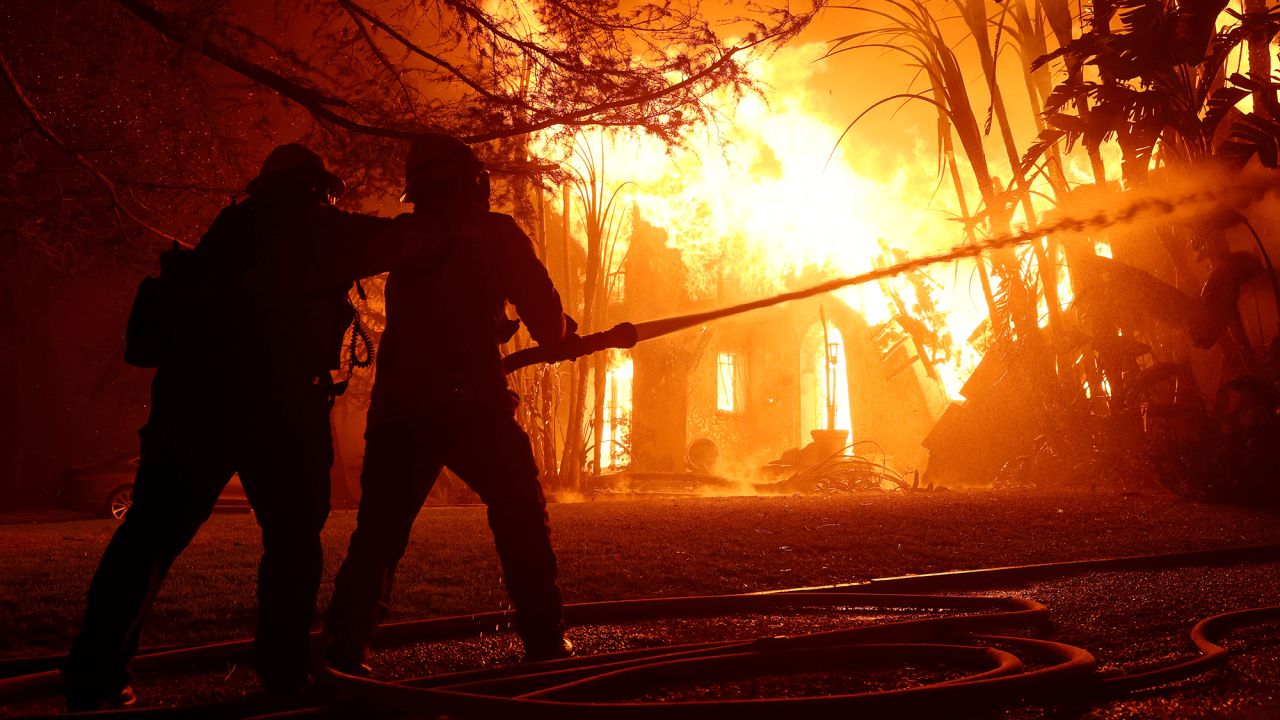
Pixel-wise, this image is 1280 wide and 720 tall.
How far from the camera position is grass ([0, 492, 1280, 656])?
5.03 metres

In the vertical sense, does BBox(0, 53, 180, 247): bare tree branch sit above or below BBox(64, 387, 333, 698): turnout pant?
above

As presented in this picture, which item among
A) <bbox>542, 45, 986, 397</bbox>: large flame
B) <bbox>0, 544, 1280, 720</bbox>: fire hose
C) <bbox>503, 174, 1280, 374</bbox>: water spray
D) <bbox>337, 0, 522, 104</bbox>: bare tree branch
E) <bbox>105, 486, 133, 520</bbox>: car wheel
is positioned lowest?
<bbox>0, 544, 1280, 720</bbox>: fire hose

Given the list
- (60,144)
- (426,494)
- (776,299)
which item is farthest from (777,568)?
(60,144)

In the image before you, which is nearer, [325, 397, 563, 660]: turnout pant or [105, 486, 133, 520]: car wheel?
[325, 397, 563, 660]: turnout pant

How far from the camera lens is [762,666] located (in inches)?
131

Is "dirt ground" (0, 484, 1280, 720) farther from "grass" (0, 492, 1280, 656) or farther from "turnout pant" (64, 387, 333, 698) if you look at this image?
"turnout pant" (64, 387, 333, 698)

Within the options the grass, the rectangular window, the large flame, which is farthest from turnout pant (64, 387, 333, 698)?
the rectangular window

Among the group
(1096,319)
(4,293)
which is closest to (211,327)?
(1096,319)

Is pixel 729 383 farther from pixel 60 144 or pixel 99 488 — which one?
pixel 60 144

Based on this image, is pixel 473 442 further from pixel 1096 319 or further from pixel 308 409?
pixel 1096 319

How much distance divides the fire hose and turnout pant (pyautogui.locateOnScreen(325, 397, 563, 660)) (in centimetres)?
26

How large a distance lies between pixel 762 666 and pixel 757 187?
20.9 m

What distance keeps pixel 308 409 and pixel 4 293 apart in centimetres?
1908

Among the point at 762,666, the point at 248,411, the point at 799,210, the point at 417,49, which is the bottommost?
the point at 762,666
